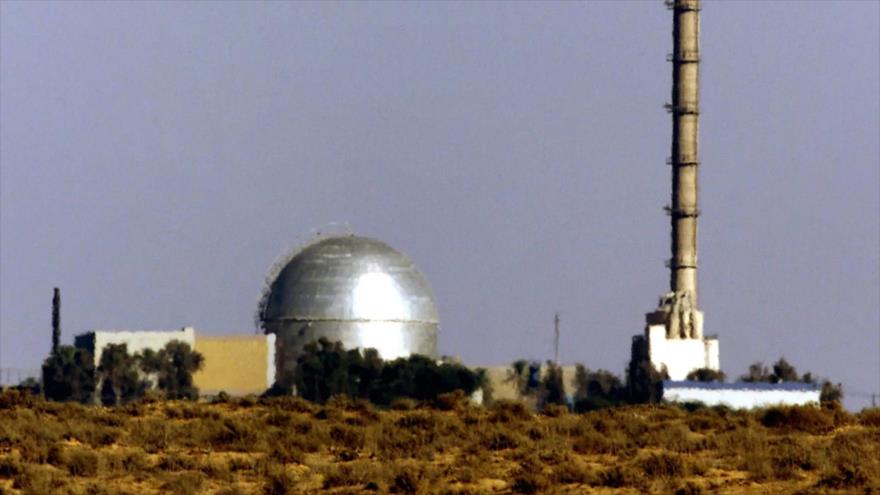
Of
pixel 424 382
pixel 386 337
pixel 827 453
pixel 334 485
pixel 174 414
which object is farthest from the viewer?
pixel 386 337

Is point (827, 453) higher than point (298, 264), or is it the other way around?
point (298, 264)

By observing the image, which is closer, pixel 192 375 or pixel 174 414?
pixel 174 414

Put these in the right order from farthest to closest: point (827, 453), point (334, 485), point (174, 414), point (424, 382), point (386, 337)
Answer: point (386, 337), point (424, 382), point (174, 414), point (827, 453), point (334, 485)

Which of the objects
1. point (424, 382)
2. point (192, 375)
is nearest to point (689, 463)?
point (424, 382)

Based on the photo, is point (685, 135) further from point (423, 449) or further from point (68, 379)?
point (423, 449)

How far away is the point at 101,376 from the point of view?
13638cm

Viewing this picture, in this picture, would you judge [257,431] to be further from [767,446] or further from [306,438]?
[767,446]

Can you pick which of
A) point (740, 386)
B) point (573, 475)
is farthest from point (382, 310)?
point (573, 475)

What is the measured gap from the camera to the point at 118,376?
13538 centimetres

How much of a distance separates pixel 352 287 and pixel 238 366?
8244 millimetres

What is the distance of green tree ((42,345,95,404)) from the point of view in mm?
134750

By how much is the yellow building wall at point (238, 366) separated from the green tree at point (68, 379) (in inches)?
243

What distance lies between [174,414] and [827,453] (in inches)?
590

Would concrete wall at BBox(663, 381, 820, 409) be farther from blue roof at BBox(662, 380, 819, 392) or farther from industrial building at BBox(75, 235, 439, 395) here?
industrial building at BBox(75, 235, 439, 395)
